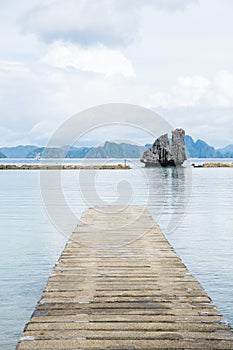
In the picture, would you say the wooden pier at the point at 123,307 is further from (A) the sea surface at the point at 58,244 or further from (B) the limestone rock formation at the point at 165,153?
(B) the limestone rock formation at the point at 165,153

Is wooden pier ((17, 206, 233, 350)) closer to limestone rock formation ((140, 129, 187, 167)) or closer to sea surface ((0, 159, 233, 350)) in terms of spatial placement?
sea surface ((0, 159, 233, 350))

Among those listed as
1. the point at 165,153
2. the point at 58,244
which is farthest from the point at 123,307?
the point at 165,153

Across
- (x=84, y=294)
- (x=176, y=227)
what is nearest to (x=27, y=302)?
(x=84, y=294)

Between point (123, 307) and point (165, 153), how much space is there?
133422 mm

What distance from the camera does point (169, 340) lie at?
6844 millimetres

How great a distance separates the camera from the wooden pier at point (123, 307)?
22.4ft

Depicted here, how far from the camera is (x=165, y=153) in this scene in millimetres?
140875

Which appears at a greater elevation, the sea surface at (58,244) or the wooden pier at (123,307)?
the wooden pier at (123,307)

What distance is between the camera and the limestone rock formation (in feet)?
462

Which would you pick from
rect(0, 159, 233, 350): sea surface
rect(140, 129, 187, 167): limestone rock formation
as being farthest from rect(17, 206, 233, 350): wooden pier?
rect(140, 129, 187, 167): limestone rock formation

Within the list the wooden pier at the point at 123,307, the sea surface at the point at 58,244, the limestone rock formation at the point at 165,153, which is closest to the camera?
the wooden pier at the point at 123,307

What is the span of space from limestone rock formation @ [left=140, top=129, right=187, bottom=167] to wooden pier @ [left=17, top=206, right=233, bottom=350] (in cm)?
12739

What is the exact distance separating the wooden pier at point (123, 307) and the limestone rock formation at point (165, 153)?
5015 inches

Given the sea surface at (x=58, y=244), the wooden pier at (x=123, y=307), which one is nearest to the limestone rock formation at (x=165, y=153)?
the sea surface at (x=58, y=244)
